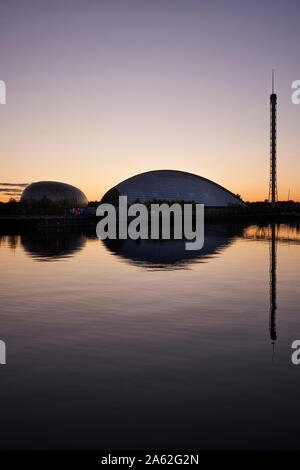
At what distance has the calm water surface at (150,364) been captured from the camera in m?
9.20

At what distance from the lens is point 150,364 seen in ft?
42.5

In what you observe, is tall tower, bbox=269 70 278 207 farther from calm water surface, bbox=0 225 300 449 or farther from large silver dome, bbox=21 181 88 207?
calm water surface, bbox=0 225 300 449

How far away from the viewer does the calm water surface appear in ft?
30.2

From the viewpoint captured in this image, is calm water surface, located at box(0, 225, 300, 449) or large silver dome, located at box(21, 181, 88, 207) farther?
large silver dome, located at box(21, 181, 88, 207)

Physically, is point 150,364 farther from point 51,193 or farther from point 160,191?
point 51,193

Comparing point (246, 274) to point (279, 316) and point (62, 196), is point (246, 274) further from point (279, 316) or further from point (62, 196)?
point (62, 196)

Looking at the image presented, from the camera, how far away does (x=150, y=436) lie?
29.6 feet

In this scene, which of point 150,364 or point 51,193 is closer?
point 150,364

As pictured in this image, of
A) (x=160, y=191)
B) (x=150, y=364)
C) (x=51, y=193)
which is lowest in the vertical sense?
(x=150, y=364)

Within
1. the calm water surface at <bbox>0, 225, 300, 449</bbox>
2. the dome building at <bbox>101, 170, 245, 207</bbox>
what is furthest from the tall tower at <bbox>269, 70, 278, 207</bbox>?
the calm water surface at <bbox>0, 225, 300, 449</bbox>

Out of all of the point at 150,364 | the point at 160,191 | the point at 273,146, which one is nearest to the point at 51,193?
the point at 160,191

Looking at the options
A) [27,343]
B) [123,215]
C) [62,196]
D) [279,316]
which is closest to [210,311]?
[279,316]

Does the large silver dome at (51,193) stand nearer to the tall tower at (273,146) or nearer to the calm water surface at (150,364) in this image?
the tall tower at (273,146)

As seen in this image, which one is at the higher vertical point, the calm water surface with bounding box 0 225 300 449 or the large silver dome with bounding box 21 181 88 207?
the large silver dome with bounding box 21 181 88 207
